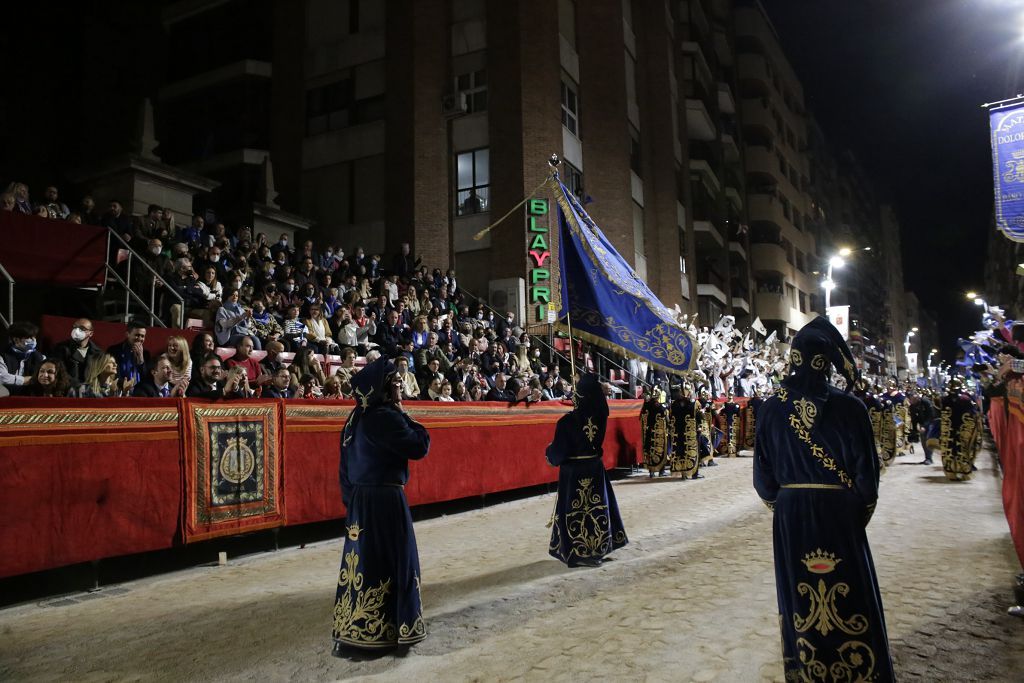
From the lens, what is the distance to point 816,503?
3.83 meters

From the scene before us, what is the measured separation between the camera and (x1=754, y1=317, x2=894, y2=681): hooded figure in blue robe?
3.66 meters

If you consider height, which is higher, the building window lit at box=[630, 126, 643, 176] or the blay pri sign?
the building window lit at box=[630, 126, 643, 176]

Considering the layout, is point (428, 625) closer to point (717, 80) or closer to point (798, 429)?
point (798, 429)

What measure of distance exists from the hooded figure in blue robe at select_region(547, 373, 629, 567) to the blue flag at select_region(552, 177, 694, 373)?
2.03ft

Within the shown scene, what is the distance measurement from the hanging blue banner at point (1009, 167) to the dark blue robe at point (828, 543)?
9909 mm

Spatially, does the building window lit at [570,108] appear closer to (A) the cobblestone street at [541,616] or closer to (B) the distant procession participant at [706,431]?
(B) the distant procession participant at [706,431]

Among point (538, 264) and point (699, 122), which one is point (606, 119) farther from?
point (699, 122)

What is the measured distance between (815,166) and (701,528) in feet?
234

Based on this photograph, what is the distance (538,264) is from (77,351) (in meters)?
16.5

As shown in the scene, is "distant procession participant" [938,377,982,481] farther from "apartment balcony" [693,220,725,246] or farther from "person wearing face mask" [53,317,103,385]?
"apartment balcony" [693,220,725,246]

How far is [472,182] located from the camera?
81.0 ft

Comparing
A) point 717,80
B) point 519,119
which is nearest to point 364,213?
point 519,119

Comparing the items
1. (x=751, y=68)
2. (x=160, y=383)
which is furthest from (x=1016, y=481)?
(x=751, y=68)

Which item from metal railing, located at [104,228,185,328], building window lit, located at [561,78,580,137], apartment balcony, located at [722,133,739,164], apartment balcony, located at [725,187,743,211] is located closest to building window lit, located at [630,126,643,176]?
building window lit, located at [561,78,580,137]
